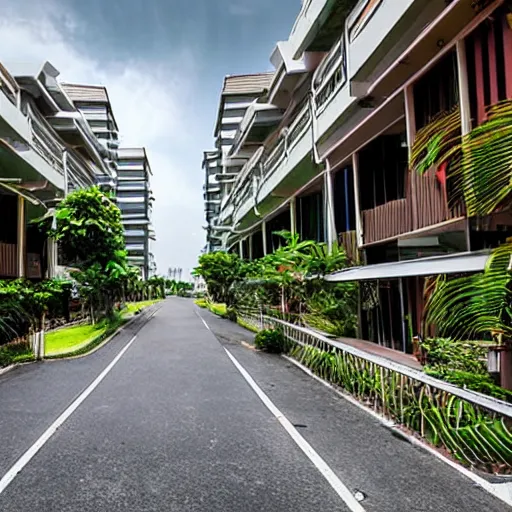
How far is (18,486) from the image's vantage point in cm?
474

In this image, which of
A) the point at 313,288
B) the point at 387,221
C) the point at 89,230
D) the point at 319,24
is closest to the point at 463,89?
the point at 387,221

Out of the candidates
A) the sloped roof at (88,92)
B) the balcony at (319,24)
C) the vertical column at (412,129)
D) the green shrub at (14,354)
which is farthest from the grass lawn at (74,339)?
the sloped roof at (88,92)

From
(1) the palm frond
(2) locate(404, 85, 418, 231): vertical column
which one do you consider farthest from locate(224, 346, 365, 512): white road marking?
(2) locate(404, 85, 418, 231): vertical column

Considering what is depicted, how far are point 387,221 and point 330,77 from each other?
5760 millimetres

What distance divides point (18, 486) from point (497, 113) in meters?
6.08

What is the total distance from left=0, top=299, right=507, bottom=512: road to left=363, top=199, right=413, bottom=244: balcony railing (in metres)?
4.21

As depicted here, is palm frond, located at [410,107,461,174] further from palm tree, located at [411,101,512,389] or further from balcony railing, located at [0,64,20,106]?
balcony railing, located at [0,64,20,106]

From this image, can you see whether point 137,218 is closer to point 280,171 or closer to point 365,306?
point 280,171

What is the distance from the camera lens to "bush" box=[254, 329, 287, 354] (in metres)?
15.2

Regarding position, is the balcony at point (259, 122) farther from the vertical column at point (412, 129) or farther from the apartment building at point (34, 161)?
the vertical column at point (412, 129)

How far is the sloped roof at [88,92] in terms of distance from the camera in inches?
2884

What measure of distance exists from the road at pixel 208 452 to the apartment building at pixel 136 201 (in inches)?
3585

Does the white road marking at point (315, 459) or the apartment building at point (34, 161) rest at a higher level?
the apartment building at point (34, 161)

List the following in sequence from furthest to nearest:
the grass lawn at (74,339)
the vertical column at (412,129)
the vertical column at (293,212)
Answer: the vertical column at (293,212) → the grass lawn at (74,339) → the vertical column at (412,129)
